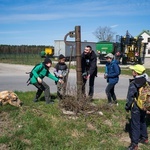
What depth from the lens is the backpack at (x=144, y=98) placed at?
4715mm

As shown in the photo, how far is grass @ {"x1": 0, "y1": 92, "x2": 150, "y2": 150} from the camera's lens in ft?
15.8

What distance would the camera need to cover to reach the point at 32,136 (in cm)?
507

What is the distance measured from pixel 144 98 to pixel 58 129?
190 cm

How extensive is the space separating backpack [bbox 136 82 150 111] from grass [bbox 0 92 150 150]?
33.7 inches

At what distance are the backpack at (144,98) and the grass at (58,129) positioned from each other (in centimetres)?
86

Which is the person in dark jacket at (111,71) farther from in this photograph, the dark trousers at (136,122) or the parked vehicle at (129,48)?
the parked vehicle at (129,48)

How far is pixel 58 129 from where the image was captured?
537 cm

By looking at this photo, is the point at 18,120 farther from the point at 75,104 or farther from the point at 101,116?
the point at 101,116

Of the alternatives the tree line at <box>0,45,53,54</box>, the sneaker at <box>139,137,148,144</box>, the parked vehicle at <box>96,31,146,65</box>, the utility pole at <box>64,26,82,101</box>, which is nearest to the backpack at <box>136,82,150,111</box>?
the sneaker at <box>139,137,148,144</box>

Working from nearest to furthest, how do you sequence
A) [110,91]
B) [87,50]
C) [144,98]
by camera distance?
[144,98]
[87,50]
[110,91]

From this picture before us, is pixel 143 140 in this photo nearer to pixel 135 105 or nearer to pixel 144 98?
pixel 135 105

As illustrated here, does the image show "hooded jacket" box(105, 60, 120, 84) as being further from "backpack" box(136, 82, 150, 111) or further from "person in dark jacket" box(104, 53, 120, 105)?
"backpack" box(136, 82, 150, 111)

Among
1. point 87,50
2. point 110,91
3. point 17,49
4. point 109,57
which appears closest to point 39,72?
point 87,50

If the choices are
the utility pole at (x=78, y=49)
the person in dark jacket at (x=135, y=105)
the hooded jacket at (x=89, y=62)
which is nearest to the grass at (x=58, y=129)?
the person in dark jacket at (x=135, y=105)
